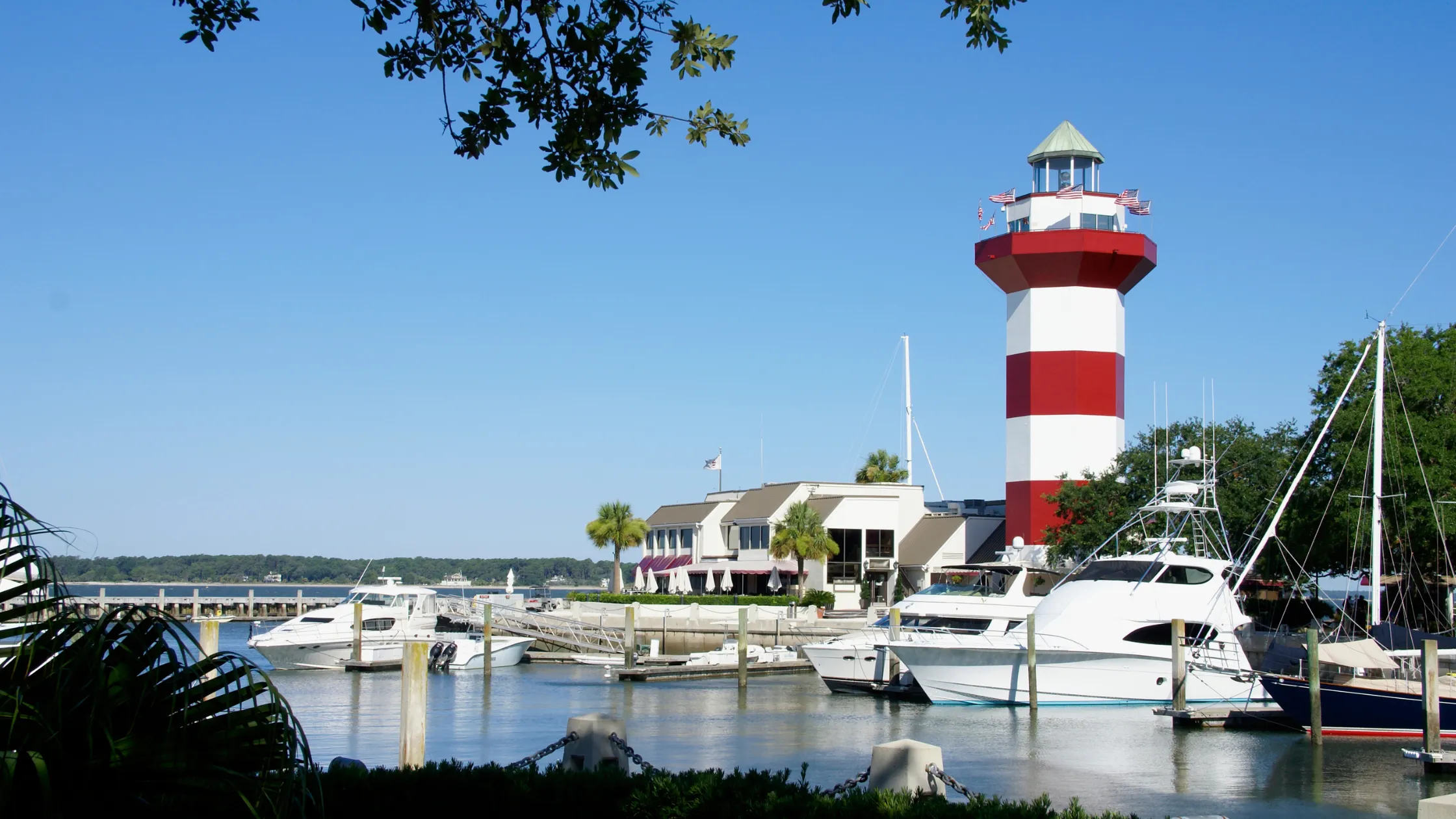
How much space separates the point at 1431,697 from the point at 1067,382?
2733 cm

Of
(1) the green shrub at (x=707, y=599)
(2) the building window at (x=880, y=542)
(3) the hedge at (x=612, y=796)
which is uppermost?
(2) the building window at (x=880, y=542)

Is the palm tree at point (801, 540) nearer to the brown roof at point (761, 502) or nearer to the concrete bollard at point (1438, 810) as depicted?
the brown roof at point (761, 502)

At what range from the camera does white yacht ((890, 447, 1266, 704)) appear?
105 ft

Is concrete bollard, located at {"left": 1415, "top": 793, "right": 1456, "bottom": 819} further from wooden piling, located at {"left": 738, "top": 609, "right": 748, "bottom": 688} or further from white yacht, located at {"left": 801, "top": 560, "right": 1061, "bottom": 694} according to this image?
wooden piling, located at {"left": 738, "top": 609, "right": 748, "bottom": 688}

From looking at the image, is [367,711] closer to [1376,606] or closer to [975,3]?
[1376,606]

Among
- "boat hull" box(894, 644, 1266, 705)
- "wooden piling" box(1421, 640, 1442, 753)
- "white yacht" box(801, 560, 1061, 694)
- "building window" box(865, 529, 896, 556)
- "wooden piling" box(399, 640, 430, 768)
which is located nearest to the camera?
"wooden piling" box(399, 640, 430, 768)

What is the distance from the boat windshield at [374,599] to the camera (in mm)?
48250

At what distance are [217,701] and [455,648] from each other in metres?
41.5

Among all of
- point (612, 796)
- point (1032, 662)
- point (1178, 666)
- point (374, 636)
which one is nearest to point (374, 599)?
point (374, 636)

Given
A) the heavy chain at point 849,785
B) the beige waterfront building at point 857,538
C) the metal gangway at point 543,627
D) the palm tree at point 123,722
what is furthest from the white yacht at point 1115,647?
the palm tree at point 123,722

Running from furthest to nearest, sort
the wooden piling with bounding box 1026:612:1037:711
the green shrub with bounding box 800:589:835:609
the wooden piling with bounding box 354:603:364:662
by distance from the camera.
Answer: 1. the green shrub with bounding box 800:589:835:609
2. the wooden piling with bounding box 354:603:364:662
3. the wooden piling with bounding box 1026:612:1037:711

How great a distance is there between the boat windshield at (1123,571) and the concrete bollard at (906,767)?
2525 centimetres

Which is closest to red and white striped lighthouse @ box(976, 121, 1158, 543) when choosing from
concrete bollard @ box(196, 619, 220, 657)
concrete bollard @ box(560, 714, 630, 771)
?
concrete bollard @ box(196, 619, 220, 657)

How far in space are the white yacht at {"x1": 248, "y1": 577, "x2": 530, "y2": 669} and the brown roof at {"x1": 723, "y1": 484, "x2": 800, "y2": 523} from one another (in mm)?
19641
